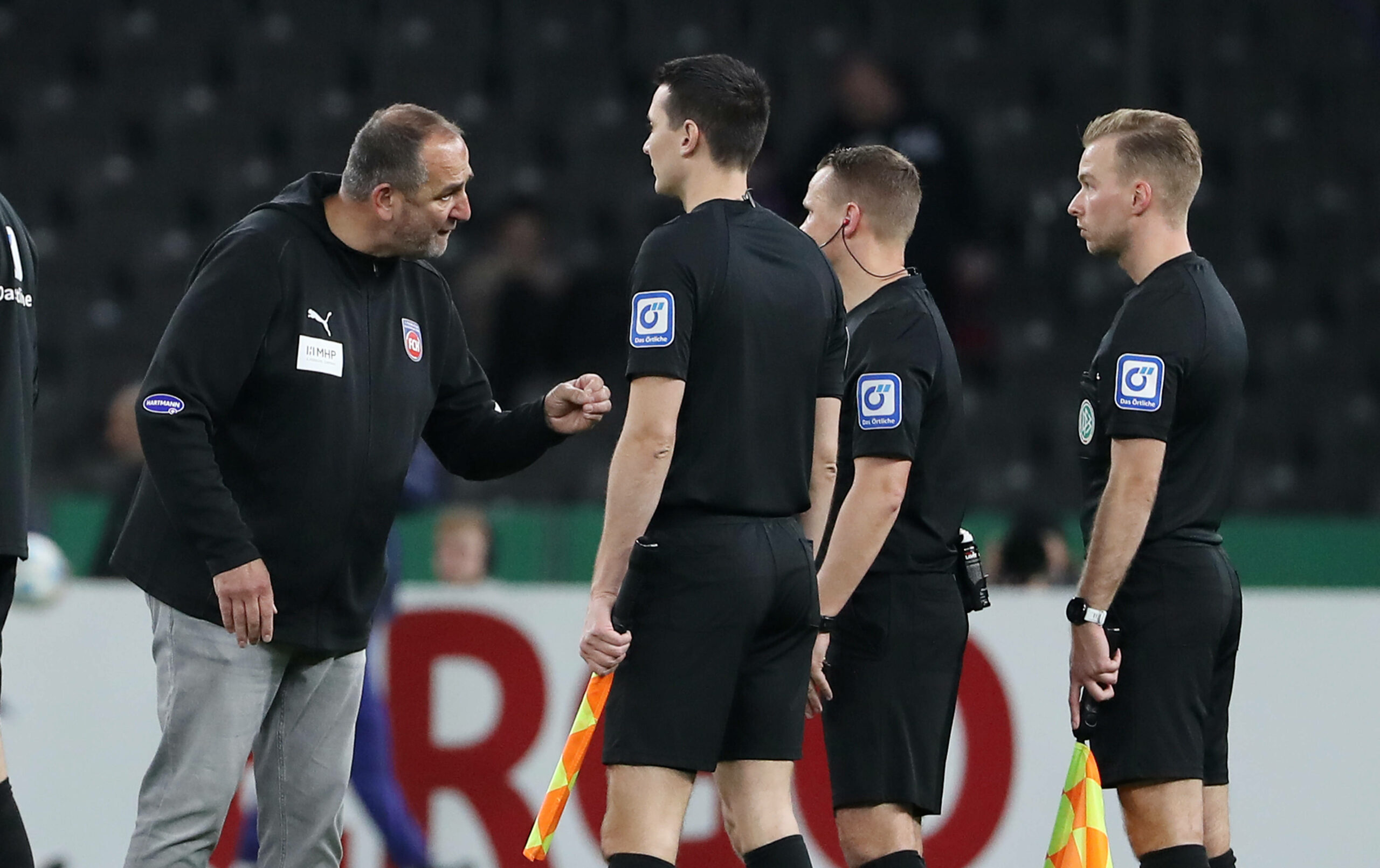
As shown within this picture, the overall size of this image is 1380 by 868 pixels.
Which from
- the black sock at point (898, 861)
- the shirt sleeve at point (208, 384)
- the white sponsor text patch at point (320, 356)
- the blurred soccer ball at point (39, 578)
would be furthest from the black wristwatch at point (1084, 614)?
the blurred soccer ball at point (39, 578)

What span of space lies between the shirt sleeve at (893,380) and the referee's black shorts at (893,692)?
0.33 meters

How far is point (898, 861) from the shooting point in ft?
12.2

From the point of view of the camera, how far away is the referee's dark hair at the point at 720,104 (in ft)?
10.9

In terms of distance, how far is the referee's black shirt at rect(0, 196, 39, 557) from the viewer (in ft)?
10.8

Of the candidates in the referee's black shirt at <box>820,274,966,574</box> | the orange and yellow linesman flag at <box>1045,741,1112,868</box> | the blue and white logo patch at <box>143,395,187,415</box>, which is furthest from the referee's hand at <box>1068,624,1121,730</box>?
the blue and white logo patch at <box>143,395,187,415</box>

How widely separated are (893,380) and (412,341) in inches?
41.3

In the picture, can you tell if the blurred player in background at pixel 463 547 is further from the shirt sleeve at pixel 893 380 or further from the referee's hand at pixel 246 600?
the referee's hand at pixel 246 600

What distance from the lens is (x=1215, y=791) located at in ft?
12.8

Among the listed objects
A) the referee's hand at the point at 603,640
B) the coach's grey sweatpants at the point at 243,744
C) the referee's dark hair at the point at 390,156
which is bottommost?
the coach's grey sweatpants at the point at 243,744

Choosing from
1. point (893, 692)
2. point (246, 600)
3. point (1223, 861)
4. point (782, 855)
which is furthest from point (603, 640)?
point (1223, 861)

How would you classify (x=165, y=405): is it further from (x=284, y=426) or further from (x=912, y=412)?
(x=912, y=412)

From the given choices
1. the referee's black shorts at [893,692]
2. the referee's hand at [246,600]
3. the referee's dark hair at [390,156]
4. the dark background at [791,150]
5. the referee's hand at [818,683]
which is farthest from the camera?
the dark background at [791,150]

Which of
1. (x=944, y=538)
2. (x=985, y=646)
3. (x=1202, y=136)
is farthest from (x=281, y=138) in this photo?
(x=944, y=538)

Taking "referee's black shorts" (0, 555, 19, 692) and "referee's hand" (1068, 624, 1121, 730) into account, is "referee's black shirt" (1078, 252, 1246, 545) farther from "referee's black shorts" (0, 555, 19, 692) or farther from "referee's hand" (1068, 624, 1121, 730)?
"referee's black shorts" (0, 555, 19, 692)
